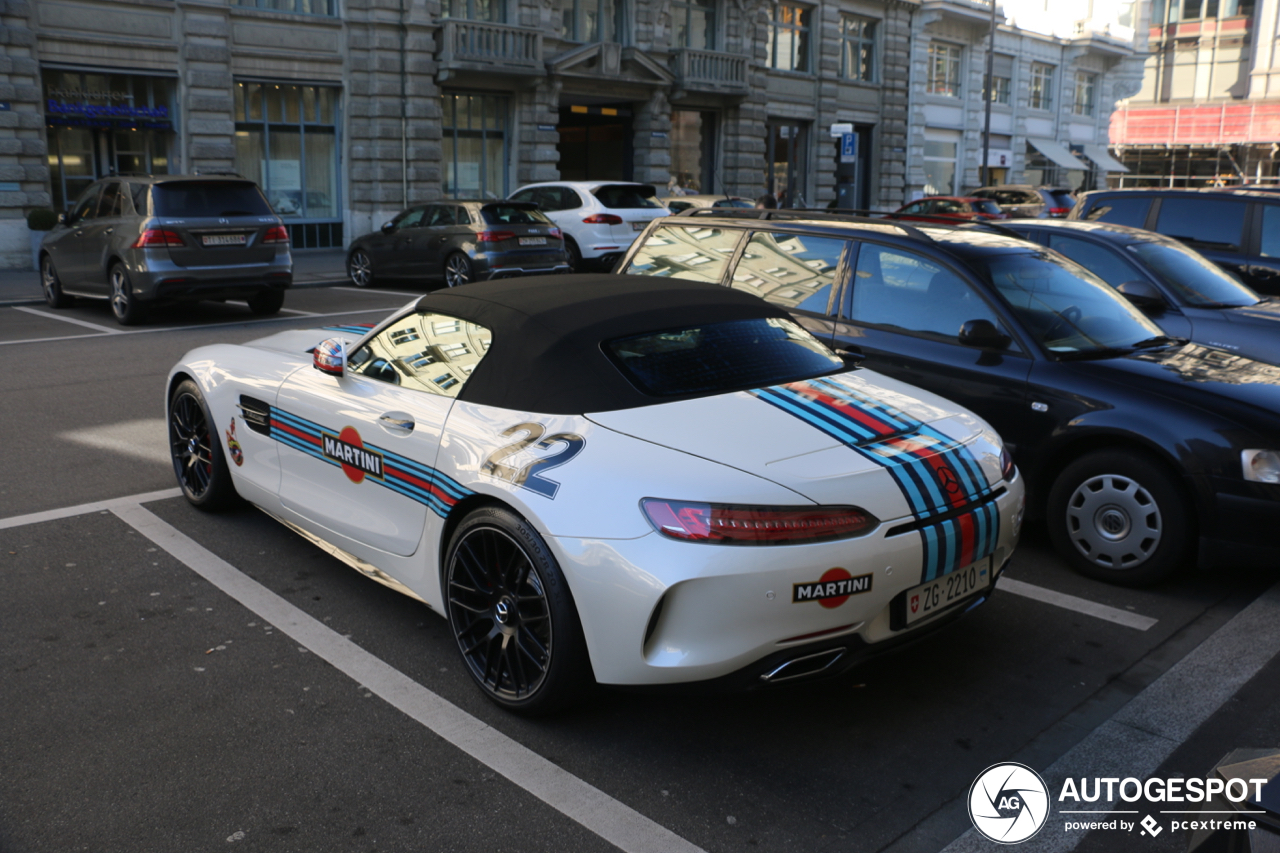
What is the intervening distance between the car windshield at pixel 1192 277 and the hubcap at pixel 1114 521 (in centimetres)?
305

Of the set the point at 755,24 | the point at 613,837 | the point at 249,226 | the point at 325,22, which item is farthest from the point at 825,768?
the point at 755,24

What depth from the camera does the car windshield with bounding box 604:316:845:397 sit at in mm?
3824

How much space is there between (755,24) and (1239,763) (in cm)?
3462

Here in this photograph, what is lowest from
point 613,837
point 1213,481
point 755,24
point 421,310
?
point 613,837

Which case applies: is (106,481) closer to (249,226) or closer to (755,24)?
(249,226)

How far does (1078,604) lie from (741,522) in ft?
7.73

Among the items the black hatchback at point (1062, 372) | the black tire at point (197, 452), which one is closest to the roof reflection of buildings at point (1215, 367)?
the black hatchback at point (1062, 372)

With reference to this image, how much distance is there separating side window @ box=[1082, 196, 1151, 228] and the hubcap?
20.2 feet

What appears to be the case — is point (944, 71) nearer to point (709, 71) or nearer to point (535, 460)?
point (709, 71)

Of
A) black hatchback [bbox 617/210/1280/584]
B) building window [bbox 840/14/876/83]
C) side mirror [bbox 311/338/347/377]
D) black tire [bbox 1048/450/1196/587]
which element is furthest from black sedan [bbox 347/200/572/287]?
building window [bbox 840/14/876/83]

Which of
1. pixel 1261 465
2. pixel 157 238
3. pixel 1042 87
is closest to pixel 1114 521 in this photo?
pixel 1261 465

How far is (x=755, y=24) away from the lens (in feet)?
111

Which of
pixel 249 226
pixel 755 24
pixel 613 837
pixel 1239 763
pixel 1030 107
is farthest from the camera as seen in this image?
pixel 1030 107

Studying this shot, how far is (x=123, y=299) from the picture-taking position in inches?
509
